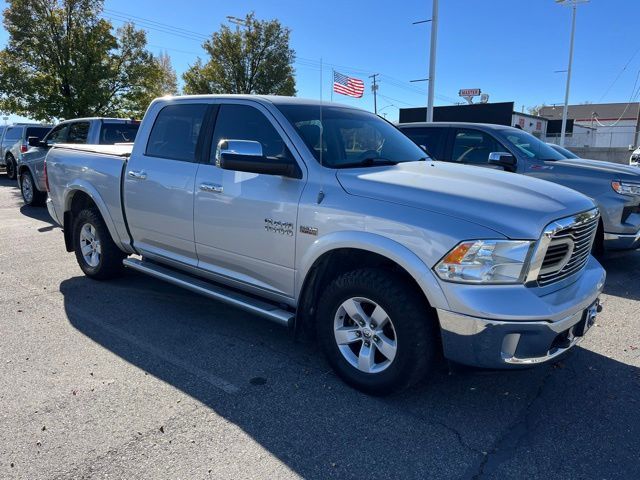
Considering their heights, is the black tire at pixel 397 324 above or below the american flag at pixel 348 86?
below

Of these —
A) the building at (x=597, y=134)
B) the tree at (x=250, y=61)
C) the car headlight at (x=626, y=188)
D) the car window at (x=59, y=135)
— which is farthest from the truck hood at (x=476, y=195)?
the building at (x=597, y=134)

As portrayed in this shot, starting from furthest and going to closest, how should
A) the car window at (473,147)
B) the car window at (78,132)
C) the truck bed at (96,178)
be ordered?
the car window at (78,132) < the car window at (473,147) < the truck bed at (96,178)

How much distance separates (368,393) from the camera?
3258 millimetres

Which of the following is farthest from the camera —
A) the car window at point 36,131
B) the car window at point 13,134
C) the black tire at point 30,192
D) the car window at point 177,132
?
the car window at point 13,134

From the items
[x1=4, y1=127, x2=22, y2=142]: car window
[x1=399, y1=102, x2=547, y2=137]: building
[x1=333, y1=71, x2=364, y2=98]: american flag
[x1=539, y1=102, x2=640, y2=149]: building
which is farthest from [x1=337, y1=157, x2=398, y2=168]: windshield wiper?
[x1=539, y1=102, x2=640, y2=149]: building

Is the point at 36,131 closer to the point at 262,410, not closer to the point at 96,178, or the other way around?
the point at 96,178

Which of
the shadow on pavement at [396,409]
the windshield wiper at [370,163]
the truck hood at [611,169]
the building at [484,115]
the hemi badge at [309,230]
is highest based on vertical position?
the building at [484,115]

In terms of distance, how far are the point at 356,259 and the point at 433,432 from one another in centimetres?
120

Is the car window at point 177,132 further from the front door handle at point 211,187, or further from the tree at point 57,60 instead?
the tree at point 57,60

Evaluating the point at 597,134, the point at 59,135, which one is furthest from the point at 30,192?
the point at 597,134

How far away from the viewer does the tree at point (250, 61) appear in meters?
22.8

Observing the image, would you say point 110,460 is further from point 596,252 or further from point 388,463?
point 596,252

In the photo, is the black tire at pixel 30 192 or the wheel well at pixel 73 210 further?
the black tire at pixel 30 192

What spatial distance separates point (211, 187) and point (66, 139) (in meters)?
7.65
